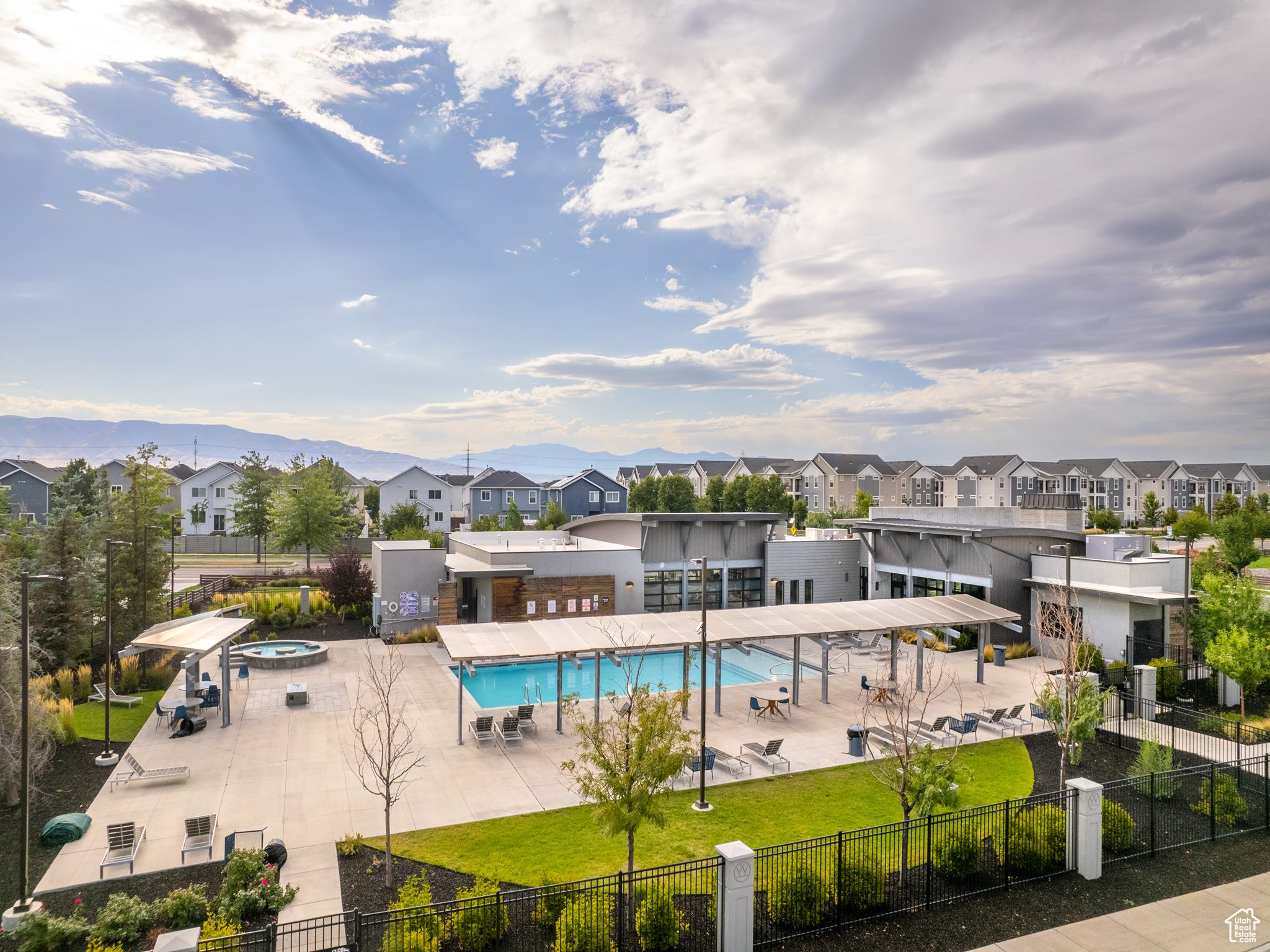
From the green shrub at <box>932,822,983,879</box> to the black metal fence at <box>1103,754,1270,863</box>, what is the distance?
297 cm

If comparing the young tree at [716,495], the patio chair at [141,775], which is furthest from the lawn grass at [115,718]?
the young tree at [716,495]

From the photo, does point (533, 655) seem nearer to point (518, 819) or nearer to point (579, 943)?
point (518, 819)

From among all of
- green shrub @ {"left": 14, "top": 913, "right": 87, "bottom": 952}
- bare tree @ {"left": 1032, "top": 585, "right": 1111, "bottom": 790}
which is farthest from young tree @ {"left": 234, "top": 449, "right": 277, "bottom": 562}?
bare tree @ {"left": 1032, "top": 585, "right": 1111, "bottom": 790}

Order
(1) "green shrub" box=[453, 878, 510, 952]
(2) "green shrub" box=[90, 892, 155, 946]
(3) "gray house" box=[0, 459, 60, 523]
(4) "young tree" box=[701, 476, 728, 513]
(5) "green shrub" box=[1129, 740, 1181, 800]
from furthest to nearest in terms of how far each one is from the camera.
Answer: (4) "young tree" box=[701, 476, 728, 513], (3) "gray house" box=[0, 459, 60, 523], (5) "green shrub" box=[1129, 740, 1181, 800], (2) "green shrub" box=[90, 892, 155, 946], (1) "green shrub" box=[453, 878, 510, 952]

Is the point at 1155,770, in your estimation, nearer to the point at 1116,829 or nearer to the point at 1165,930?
the point at 1116,829

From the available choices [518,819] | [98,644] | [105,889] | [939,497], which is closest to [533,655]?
[518,819]

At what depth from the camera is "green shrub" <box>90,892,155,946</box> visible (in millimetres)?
10508

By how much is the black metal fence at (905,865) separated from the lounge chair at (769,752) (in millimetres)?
3855

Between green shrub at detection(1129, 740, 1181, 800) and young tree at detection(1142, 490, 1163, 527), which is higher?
young tree at detection(1142, 490, 1163, 527)

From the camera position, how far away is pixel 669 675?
29.2m

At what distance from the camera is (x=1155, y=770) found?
1602 centimetres

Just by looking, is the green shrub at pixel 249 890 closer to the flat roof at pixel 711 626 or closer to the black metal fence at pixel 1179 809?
the flat roof at pixel 711 626

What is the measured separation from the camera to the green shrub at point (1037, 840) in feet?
41.6

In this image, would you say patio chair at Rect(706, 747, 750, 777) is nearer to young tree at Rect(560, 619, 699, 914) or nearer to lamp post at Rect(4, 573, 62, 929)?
young tree at Rect(560, 619, 699, 914)
